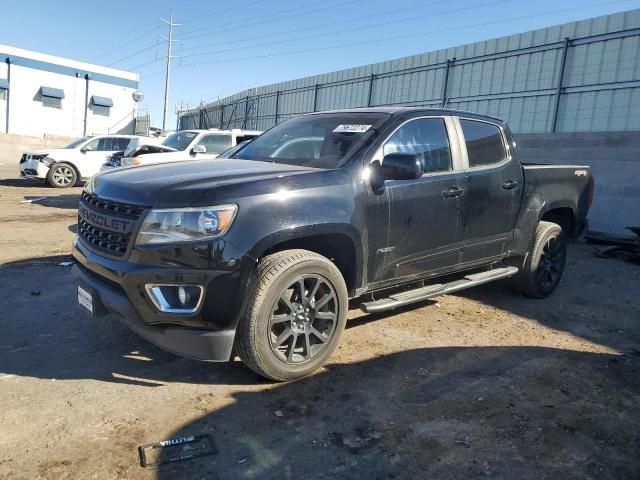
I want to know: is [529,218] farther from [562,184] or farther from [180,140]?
[180,140]

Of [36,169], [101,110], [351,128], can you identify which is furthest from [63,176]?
[101,110]

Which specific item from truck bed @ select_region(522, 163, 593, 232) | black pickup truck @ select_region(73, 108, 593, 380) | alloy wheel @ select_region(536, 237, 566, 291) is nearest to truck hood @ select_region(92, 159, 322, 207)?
black pickup truck @ select_region(73, 108, 593, 380)

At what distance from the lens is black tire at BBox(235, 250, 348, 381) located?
3.12m

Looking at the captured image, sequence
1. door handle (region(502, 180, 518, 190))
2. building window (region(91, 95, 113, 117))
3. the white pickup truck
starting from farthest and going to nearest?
1. building window (region(91, 95, 113, 117))
2. the white pickup truck
3. door handle (region(502, 180, 518, 190))

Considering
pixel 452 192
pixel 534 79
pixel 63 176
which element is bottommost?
pixel 63 176

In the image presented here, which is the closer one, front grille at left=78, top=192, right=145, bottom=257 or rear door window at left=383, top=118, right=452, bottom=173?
front grille at left=78, top=192, right=145, bottom=257

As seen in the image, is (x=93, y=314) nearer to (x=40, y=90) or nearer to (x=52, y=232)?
(x=52, y=232)

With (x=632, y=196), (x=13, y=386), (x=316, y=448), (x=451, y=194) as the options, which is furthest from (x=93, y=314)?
(x=632, y=196)

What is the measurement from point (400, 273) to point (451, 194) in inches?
31.6

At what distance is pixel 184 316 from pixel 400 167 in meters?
1.76

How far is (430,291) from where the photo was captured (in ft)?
13.8

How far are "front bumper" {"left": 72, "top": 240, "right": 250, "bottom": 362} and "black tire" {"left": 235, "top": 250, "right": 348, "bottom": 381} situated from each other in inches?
5.4

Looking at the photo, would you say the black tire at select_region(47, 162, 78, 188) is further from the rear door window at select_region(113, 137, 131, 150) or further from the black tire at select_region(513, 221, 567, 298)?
the black tire at select_region(513, 221, 567, 298)

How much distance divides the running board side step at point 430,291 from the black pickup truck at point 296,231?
16mm
